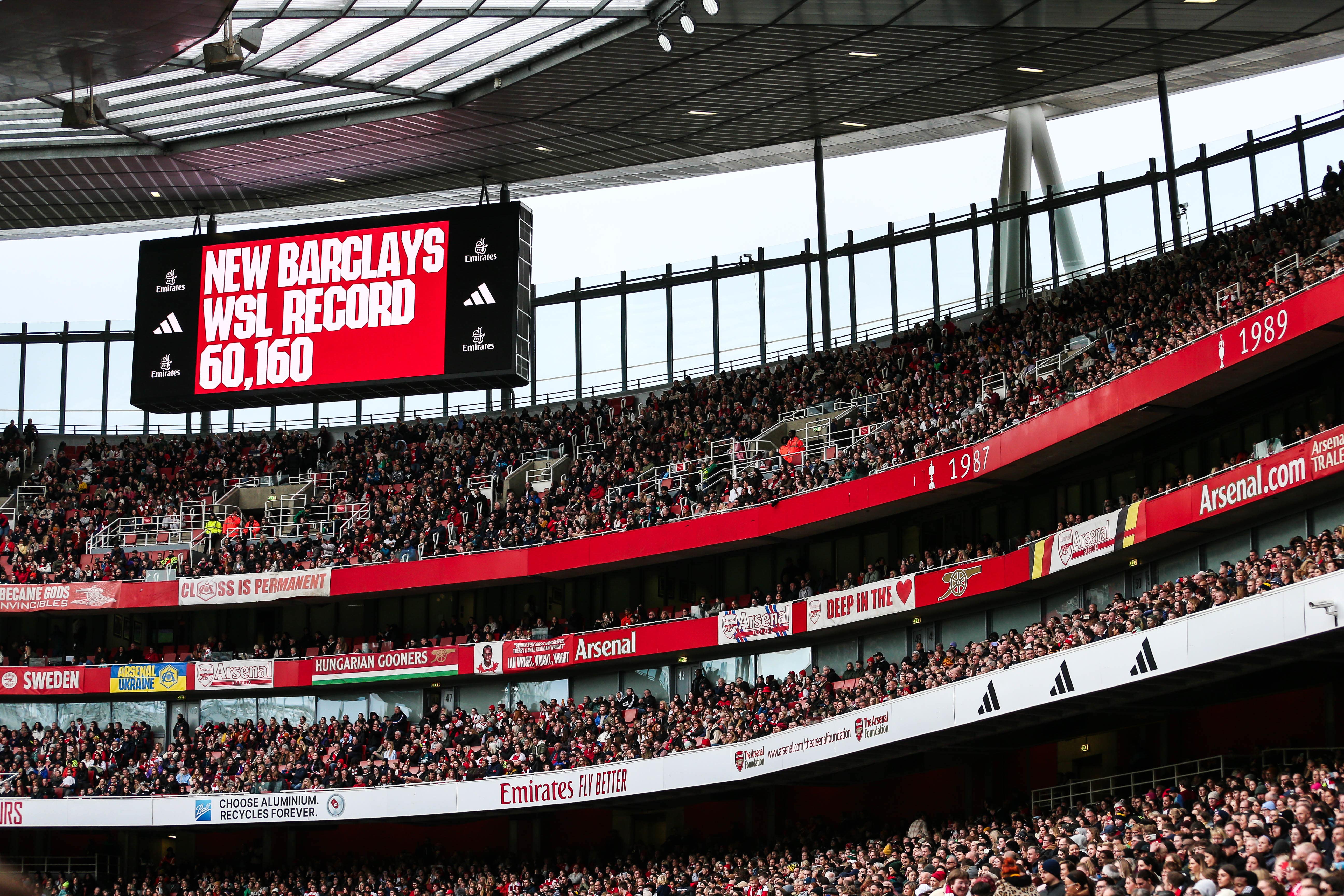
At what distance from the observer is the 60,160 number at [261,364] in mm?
42250

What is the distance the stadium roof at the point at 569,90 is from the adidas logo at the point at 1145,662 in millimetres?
14980

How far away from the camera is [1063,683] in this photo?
24.1 m

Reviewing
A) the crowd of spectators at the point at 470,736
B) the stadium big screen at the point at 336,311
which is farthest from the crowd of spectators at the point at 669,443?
the crowd of spectators at the point at 470,736

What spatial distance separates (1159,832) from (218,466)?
33735 millimetres

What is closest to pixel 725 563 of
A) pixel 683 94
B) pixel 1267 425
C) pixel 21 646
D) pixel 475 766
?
pixel 475 766

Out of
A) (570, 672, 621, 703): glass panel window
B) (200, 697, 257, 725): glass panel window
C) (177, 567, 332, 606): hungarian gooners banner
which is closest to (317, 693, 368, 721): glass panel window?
(200, 697, 257, 725): glass panel window

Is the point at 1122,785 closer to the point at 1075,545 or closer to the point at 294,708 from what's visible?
the point at 1075,545

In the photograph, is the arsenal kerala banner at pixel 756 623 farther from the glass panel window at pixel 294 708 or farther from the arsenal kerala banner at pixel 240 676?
the glass panel window at pixel 294 708

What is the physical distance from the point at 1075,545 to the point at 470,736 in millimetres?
15663

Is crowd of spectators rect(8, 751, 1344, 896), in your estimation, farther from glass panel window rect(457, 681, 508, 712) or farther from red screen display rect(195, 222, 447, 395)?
red screen display rect(195, 222, 447, 395)

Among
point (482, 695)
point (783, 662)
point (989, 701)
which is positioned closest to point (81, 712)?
point (482, 695)

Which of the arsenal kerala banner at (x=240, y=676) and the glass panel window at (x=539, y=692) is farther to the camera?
the arsenal kerala banner at (x=240, y=676)

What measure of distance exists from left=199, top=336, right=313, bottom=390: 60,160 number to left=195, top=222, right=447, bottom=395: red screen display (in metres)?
0.02

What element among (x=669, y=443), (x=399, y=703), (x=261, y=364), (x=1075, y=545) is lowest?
(x=399, y=703)
